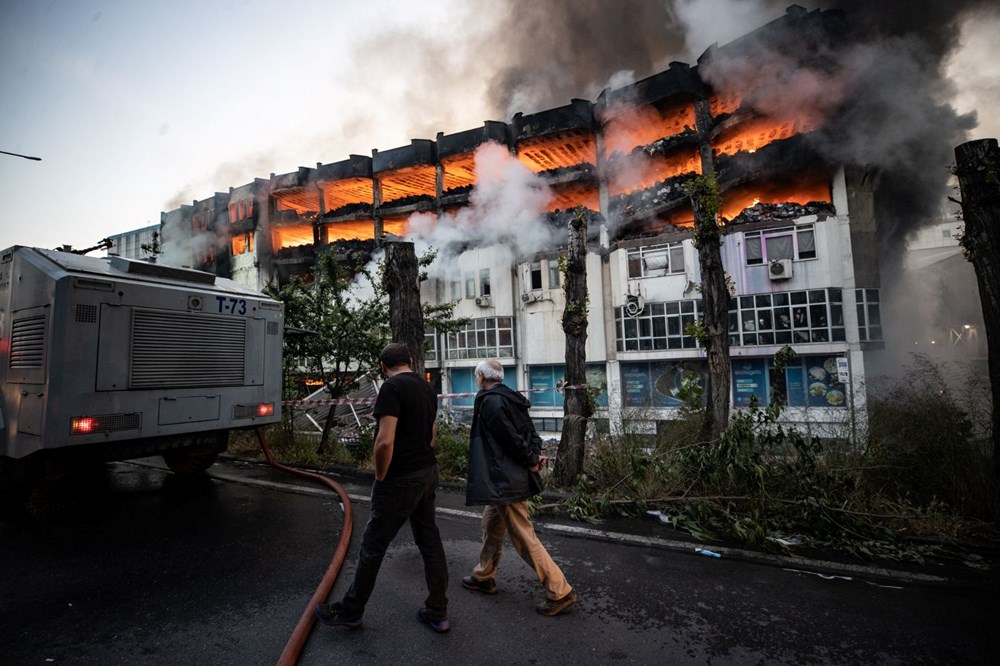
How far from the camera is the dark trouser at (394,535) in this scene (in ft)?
9.18

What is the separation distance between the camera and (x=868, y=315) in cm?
2019

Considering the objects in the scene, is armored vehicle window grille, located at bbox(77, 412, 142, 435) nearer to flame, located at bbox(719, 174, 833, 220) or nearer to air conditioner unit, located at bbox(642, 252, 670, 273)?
flame, located at bbox(719, 174, 833, 220)

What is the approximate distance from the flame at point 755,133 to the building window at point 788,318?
7.52 m

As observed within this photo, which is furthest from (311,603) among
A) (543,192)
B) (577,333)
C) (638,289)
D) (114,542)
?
(543,192)

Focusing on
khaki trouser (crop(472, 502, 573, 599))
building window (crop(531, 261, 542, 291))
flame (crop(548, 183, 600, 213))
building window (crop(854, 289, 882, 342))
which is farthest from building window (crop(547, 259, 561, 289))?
khaki trouser (crop(472, 502, 573, 599))

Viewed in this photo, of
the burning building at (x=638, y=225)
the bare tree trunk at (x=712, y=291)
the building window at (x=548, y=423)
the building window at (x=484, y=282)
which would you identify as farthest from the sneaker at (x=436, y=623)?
the building window at (x=484, y=282)

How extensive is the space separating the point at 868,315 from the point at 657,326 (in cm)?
877

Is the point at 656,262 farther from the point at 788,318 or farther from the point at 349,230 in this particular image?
the point at 349,230

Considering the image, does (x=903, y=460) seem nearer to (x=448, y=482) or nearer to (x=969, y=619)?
(x=969, y=619)

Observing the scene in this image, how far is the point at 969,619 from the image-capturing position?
294cm

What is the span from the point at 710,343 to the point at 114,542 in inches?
294

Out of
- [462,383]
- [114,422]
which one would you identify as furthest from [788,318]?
[114,422]

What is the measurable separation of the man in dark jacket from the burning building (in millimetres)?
13595

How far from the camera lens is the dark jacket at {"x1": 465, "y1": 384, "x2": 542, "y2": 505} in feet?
10.4
